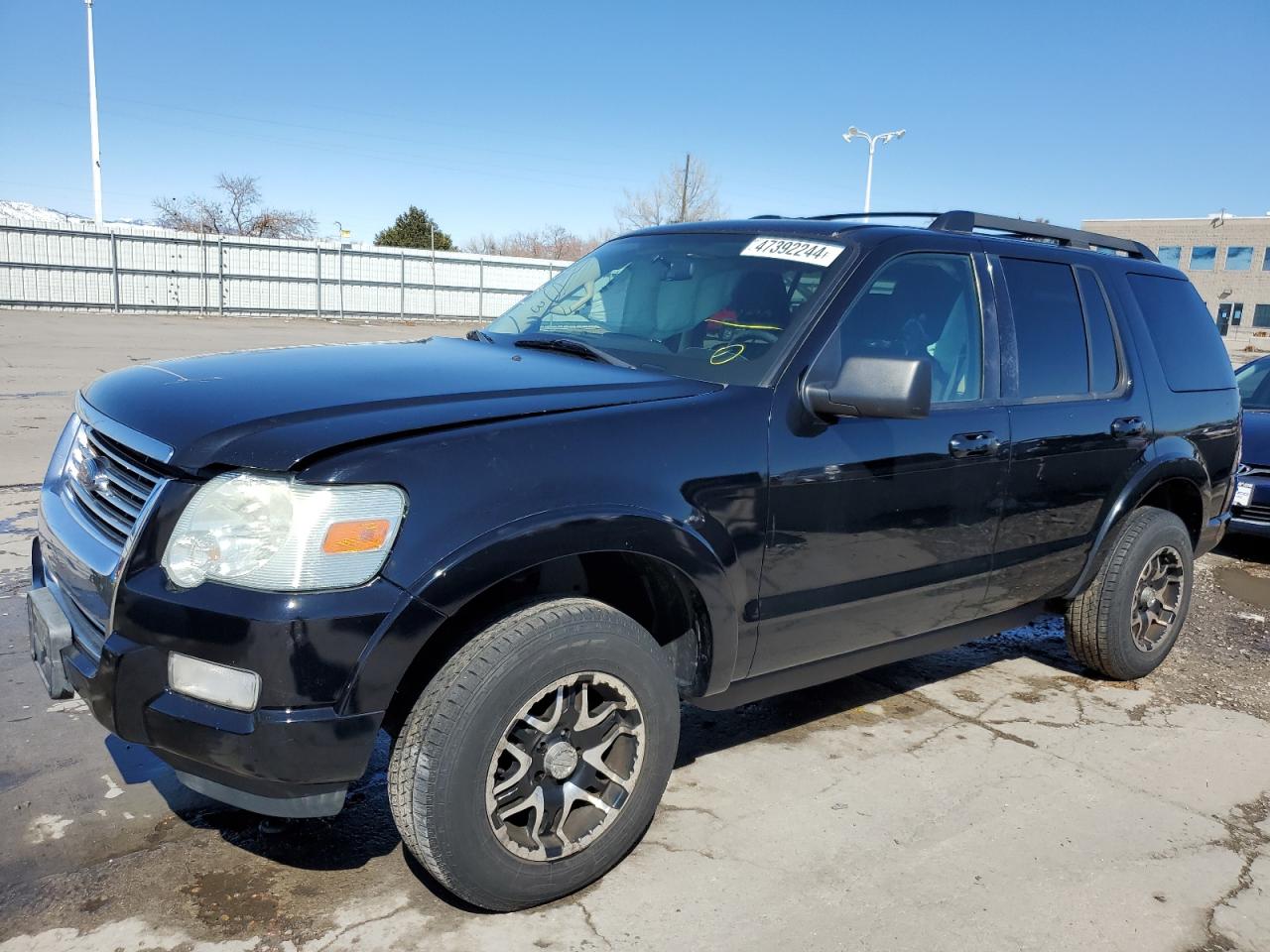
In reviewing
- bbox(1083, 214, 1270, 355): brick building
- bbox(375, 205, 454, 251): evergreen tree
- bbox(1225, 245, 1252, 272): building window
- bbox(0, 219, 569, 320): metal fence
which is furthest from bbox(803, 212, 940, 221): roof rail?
bbox(1225, 245, 1252, 272): building window

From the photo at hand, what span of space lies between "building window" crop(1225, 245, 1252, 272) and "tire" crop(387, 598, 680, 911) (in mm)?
75338

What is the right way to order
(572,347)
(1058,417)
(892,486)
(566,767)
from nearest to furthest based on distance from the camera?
1. (566,767)
2. (892,486)
3. (572,347)
4. (1058,417)

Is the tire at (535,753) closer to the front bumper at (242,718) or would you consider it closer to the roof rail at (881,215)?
the front bumper at (242,718)

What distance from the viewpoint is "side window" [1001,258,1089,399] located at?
12.6 feet

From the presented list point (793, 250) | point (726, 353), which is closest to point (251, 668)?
point (726, 353)

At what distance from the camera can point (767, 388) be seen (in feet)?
9.84

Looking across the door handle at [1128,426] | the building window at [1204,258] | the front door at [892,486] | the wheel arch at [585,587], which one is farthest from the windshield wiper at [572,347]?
the building window at [1204,258]

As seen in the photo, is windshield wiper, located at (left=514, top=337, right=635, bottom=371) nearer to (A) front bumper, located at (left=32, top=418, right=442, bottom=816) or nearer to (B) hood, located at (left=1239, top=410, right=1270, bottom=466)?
(A) front bumper, located at (left=32, top=418, right=442, bottom=816)

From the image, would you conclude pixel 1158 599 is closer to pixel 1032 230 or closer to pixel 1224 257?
pixel 1032 230

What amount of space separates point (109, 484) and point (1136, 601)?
13.7ft

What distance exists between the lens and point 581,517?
2514mm

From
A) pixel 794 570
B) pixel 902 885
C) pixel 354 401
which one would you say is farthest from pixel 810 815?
pixel 354 401

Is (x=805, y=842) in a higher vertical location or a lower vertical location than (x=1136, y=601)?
lower

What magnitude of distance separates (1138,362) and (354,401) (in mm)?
3422
